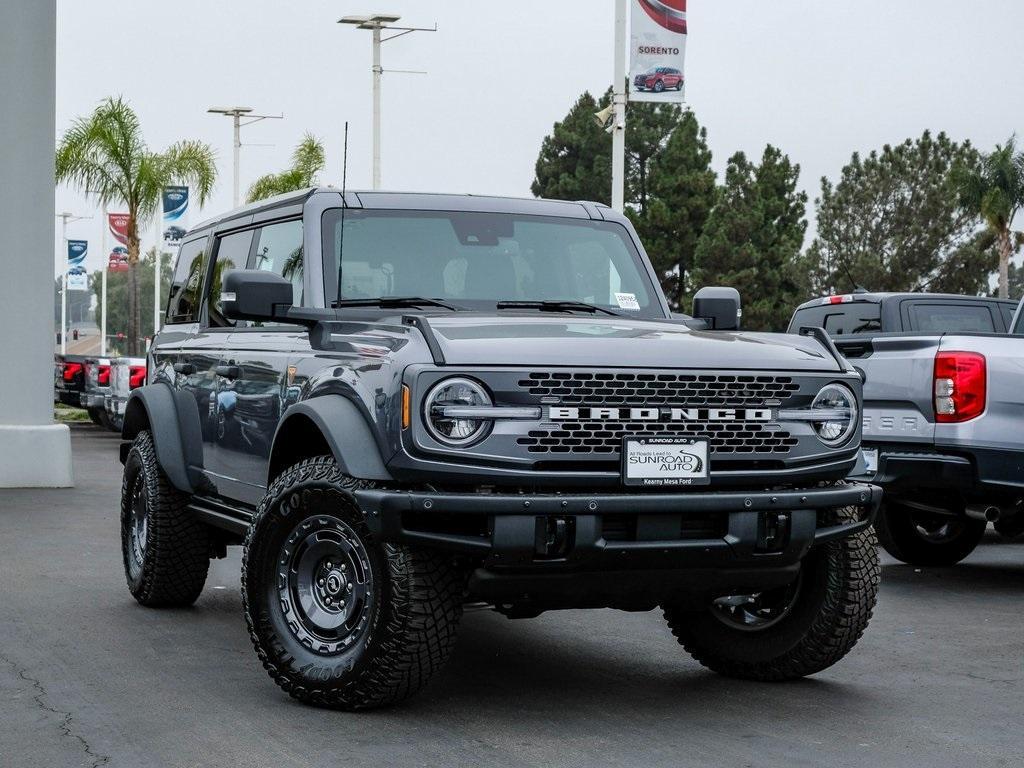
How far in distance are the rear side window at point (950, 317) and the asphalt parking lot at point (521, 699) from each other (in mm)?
4592

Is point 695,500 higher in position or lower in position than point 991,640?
higher

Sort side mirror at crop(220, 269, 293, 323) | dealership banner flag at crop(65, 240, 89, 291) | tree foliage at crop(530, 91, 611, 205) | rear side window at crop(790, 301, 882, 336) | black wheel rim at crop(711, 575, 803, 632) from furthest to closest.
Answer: tree foliage at crop(530, 91, 611, 205)
dealership banner flag at crop(65, 240, 89, 291)
rear side window at crop(790, 301, 882, 336)
black wheel rim at crop(711, 575, 803, 632)
side mirror at crop(220, 269, 293, 323)

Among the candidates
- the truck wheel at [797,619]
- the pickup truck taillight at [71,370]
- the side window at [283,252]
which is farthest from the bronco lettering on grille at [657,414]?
the pickup truck taillight at [71,370]

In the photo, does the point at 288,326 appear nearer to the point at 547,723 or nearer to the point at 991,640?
the point at 547,723

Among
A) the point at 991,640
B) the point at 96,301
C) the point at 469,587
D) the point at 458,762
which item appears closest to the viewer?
the point at 458,762

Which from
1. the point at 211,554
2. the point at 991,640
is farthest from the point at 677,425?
the point at 211,554

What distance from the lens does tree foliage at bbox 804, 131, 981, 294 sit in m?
63.4

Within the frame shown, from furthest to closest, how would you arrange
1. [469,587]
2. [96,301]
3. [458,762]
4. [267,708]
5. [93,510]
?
[96,301] < [93,510] < [267,708] < [469,587] < [458,762]

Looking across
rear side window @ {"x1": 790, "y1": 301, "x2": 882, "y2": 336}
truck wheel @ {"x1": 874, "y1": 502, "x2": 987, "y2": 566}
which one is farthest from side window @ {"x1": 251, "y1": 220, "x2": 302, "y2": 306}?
rear side window @ {"x1": 790, "y1": 301, "x2": 882, "y2": 336}

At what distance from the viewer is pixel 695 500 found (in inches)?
→ 217

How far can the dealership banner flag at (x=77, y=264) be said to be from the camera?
6203 cm

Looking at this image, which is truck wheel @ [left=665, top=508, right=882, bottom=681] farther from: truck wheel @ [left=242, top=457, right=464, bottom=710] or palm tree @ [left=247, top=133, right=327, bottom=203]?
palm tree @ [left=247, top=133, right=327, bottom=203]

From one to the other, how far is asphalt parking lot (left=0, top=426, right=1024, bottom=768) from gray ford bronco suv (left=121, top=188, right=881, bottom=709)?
0.28 meters

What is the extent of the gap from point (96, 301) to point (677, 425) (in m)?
172
